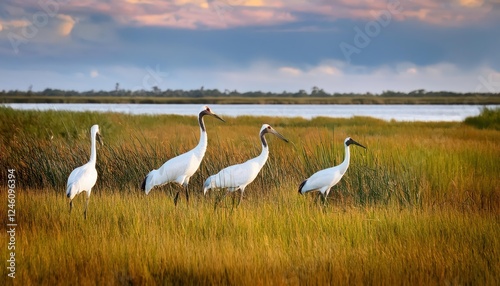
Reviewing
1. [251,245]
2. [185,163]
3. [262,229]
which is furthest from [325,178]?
[251,245]

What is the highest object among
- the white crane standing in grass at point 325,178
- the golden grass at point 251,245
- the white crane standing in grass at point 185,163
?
the white crane standing in grass at point 185,163

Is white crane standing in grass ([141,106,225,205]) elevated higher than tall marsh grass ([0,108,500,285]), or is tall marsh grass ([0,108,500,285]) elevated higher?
white crane standing in grass ([141,106,225,205])

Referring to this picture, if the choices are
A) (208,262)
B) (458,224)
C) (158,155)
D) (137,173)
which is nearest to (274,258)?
(208,262)

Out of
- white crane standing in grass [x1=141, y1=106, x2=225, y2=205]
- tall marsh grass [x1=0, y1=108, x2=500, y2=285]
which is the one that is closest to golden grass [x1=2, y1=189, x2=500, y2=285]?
tall marsh grass [x1=0, y1=108, x2=500, y2=285]

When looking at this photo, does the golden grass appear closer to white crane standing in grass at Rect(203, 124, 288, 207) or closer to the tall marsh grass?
the tall marsh grass

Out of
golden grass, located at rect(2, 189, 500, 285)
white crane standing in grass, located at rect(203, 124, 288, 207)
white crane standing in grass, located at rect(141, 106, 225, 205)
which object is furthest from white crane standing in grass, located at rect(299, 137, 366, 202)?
white crane standing in grass, located at rect(141, 106, 225, 205)

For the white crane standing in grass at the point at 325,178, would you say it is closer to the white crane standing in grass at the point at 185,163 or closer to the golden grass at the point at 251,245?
the golden grass at the point at 251,245

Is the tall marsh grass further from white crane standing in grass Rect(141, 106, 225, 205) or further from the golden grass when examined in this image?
white crane standing in grass Rect(141, 106, 225, 205)

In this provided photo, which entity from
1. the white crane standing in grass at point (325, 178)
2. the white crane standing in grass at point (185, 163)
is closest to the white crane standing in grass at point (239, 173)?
the white crane standing in grass at point (185, 163)

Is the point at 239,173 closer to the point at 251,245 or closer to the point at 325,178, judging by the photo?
the point at 325,178

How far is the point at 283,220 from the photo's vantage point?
22.4ft

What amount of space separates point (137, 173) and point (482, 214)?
207 inches

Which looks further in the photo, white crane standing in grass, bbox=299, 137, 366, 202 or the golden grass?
white crane standing in grass, bbox=299, 137, 366, 202

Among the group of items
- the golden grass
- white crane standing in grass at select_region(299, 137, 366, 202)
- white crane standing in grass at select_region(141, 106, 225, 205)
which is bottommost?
the golden grass
